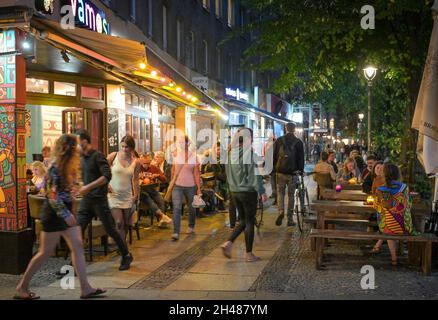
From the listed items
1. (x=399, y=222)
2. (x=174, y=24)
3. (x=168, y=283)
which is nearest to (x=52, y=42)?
(x=168, y=283)

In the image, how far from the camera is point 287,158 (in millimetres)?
11109

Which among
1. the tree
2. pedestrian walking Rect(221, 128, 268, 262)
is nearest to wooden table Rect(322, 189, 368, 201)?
the tree

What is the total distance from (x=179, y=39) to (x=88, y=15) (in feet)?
33.4

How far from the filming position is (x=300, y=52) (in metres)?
11.2

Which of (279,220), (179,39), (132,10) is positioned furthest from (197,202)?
(179,39)

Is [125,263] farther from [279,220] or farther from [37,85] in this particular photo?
[37,85]

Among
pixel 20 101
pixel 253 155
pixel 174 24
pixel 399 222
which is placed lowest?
pixel 399 222

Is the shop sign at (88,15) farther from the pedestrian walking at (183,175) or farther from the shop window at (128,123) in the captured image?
the pedestrian walking at (183,175)

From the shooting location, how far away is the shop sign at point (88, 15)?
10492 mm

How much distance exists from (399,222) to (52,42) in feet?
17.2

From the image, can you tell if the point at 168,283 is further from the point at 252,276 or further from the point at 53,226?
the point at 53,226

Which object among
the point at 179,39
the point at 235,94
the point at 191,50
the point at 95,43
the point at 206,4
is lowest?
the point at 95,43

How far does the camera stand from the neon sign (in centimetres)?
1055

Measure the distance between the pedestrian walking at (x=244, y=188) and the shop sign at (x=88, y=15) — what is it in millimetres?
4565
